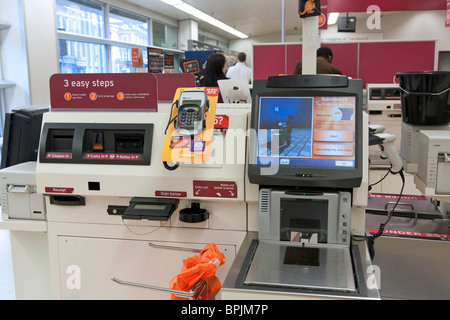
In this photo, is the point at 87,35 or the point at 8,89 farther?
the point at 87,35

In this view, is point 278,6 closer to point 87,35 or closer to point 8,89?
point 87,35

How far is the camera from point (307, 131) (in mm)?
1518

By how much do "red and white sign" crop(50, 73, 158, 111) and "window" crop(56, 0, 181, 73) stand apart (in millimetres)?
5557

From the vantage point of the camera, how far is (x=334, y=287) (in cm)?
117

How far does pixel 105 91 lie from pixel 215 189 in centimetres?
69

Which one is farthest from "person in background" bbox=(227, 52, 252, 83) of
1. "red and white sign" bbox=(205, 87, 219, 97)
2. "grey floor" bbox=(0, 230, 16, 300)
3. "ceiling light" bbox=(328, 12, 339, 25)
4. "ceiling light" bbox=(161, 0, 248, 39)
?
"ceiling light" bbox=(328, 12, 339, 25)

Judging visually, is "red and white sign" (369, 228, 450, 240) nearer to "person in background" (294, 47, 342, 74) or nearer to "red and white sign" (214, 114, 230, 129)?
"red and white sign" (214, 114, 230, 129)

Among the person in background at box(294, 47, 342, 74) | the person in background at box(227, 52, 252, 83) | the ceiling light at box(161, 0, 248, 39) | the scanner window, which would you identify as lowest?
the scanner window

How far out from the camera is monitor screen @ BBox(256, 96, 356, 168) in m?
1.49

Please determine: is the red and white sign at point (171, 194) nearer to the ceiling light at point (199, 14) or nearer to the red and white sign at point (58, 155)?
the red and white sign at point (58, 155)

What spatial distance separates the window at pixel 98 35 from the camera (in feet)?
24.3

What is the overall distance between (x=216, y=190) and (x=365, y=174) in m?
0.57

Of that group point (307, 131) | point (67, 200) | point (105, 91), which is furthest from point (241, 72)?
point (307, 131)
